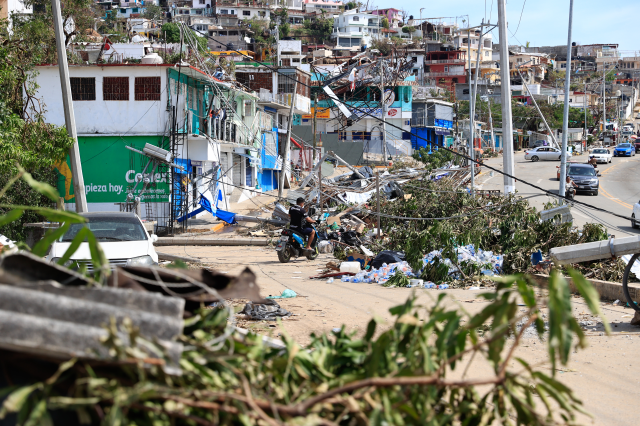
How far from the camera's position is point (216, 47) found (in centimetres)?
9569

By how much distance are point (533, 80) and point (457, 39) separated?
16689mm

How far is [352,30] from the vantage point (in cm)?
11875

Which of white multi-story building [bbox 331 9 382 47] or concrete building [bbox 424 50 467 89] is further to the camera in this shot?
white multi-story building [bbox 331 9 382 47]

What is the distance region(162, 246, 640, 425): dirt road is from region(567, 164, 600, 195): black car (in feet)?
75.5

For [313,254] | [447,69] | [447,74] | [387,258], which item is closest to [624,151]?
[447,74]

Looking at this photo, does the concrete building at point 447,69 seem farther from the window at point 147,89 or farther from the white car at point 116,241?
the white car at point 116,241

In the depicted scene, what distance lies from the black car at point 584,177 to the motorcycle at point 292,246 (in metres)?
22.5

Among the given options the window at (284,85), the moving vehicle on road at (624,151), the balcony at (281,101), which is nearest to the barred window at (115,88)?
the balcony at (281,101)

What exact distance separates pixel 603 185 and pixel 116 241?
36.4m

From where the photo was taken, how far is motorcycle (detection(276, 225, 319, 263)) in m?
15.7

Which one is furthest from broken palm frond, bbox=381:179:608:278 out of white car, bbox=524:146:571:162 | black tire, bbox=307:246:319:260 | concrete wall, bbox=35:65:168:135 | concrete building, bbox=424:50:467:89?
concrete building, bbox=424:50:467:89

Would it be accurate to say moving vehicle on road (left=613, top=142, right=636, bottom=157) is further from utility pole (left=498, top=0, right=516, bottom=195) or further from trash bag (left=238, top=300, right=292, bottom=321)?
trash bag (left=238, top=300, right=292, bottom=321)

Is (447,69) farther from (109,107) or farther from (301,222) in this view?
(301,222)

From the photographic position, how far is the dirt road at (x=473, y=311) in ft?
18.5
